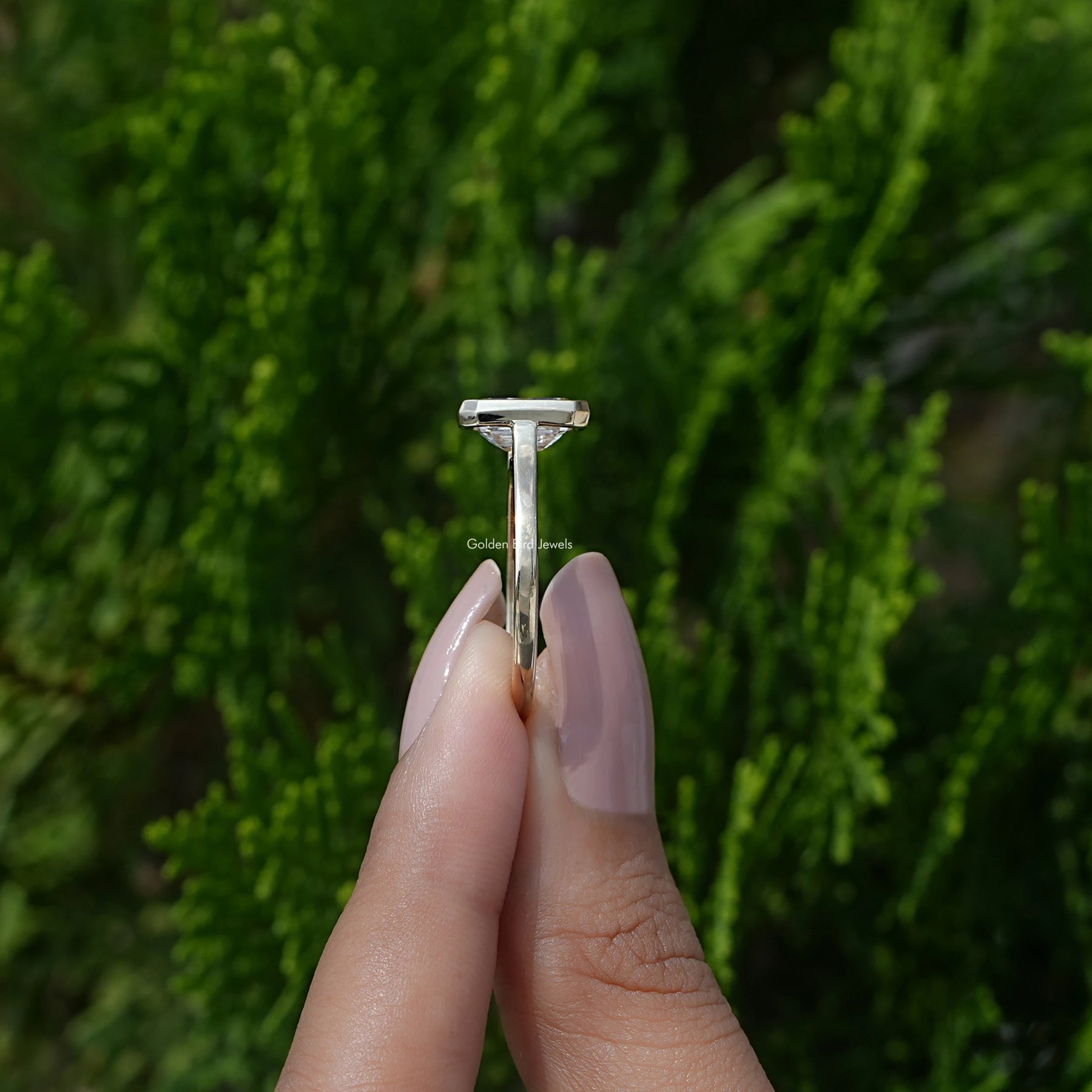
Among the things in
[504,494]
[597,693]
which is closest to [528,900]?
[597,693]

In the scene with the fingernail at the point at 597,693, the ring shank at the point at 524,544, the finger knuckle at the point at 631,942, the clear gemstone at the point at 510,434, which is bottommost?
the finger knuckle at the point at 631,942

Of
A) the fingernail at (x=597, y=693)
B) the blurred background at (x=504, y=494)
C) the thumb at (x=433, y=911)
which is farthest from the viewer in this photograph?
the blurred background at (x=504, y=494)

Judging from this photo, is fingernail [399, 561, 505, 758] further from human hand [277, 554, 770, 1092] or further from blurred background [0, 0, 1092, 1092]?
blurred background [0, 0, 1092, 1092]

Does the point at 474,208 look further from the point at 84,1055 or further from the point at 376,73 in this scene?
the point at 84,1055

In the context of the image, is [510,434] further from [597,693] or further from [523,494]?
[597,693]

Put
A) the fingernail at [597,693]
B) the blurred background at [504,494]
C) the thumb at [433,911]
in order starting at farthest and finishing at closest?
the blurred background at [504,494] → the fingernail at [597,693] → the thumb at [433,911]

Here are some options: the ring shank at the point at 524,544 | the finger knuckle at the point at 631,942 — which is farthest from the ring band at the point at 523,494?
the finger knuckle at the point at 631,942

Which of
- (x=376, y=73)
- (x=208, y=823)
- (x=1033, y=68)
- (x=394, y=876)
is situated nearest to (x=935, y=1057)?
(x=394, y=876)

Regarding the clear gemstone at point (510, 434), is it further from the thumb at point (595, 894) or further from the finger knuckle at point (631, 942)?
the finger knuckle at point (631, 942)
